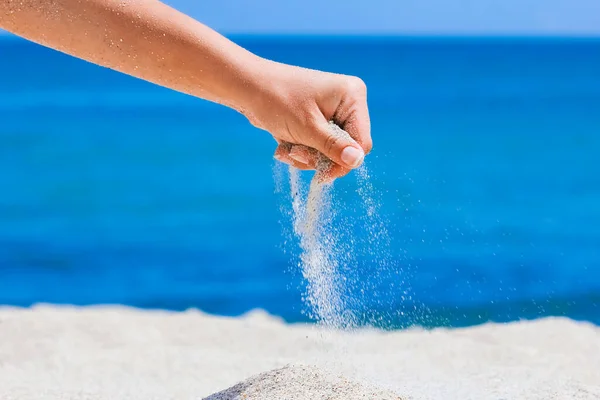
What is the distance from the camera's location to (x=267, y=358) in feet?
16.8

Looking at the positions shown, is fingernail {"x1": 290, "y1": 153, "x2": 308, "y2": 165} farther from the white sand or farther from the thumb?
the white sand

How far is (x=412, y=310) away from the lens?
732cm

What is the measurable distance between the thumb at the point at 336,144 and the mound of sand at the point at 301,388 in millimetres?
1185

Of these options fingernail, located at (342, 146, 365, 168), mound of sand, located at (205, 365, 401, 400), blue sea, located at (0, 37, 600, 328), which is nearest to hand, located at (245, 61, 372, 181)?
fingernail, located at (342, 146, 365, 168)

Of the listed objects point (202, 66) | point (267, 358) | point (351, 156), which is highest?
point (267, 358)

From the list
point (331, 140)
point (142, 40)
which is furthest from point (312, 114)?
point (142, 40)

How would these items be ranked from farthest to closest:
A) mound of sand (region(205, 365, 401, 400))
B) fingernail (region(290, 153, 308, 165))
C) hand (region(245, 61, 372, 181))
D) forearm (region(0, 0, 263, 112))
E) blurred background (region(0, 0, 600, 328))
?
blurred background (region(0, 0, 600, 328))
mound of sand (region(205, 365, 401, 400))
fingernail (region(290, 153, 308, 165))
hand (region(245, 61, 372, 181))
forearm (region(0, 0, 263, 112))

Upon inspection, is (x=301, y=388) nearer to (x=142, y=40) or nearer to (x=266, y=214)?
(x=142, y=40)

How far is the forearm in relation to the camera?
1.77m

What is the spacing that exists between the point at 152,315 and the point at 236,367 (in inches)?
93.5

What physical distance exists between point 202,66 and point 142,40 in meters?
0.16

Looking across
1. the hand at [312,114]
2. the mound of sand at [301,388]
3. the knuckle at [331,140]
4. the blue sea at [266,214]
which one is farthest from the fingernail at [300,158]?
the mound of sand at [301,388]

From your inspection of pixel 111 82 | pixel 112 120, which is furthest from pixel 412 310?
pixel 111 82

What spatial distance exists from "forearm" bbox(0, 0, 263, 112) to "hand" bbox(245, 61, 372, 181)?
0.06m
